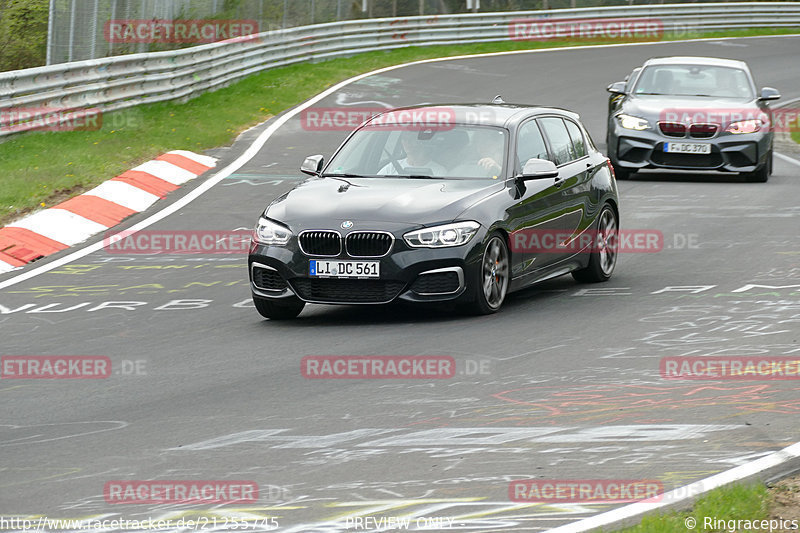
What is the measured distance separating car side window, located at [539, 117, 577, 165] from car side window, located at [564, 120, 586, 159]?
64 millimetres

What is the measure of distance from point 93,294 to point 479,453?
6002 mm

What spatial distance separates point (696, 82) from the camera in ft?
63.7

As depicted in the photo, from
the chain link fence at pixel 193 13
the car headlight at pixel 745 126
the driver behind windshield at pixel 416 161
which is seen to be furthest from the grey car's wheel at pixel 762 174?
the chain link fence at pixel 193 13

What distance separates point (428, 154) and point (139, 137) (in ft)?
33.0

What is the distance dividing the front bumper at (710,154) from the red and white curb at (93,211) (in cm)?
578

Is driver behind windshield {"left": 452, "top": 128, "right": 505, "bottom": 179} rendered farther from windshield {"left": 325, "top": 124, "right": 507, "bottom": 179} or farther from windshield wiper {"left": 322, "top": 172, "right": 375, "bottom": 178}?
windshield wiper {"left": 322, "top": 172, "right": 375, "bottom": 178}

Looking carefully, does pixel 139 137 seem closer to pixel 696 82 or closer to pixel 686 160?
pixel 686 160

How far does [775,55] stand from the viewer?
38.1 m

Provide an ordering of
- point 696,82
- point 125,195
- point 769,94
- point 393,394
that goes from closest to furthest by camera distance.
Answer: point 393,394 → point 125,195 → point 769,94 → point 696,82

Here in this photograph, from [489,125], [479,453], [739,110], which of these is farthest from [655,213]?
[479,453]

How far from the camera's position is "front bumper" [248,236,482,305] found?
971 cm

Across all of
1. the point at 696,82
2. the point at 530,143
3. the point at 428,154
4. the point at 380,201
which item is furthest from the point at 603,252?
the point at 696,82

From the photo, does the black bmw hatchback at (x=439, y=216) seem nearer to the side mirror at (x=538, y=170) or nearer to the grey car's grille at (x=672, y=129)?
the side mirror at (x=538, y=170)

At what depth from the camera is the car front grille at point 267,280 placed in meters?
10.0
